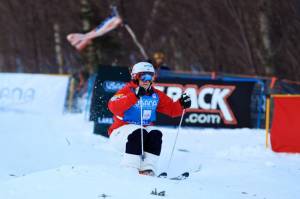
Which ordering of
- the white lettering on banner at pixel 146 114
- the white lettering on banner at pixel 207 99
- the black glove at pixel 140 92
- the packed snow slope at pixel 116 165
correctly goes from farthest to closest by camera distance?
the white lettering on banner at pixel 207 99 → the white lettering on banner at pixel 146 114 → the black glove at pixel 140 92 → the packed snow slope at pixel 116 165

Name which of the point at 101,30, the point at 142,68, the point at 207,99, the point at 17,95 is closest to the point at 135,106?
the point at 142,68

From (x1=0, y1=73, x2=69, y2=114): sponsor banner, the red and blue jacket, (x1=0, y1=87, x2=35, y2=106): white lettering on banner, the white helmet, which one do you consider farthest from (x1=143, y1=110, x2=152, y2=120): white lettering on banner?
(x1=0, y1=87, x2=35, y2=106): white lettering on banner

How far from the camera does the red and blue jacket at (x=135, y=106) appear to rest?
6.89 meters

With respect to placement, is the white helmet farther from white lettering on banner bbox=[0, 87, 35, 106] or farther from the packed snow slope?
white lettering on banner bbox=[0, 87, 35, 106]

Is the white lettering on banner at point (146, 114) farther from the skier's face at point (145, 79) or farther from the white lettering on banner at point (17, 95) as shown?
the white lettering on banner at point (17, 95)

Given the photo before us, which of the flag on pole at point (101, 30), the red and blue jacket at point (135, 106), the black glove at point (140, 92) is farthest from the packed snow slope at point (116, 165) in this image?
the flag on pole at point (101, 30)

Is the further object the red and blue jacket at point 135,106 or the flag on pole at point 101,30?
the flag on pole at point 101,30

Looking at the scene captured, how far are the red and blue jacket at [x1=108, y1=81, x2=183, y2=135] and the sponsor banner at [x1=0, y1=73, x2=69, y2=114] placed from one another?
818 centimetres

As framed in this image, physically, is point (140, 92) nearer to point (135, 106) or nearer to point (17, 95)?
point (135, 106)

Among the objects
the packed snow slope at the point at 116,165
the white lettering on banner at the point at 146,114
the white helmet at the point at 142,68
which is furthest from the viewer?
the white lettering on banner at the point at 146,114

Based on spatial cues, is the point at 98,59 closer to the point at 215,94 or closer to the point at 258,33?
the point at 258,33

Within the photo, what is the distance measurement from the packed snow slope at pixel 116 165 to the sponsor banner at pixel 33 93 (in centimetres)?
72

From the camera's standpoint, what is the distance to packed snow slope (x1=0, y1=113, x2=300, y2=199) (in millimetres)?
5414

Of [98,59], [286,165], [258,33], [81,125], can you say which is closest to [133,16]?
[98,59]
